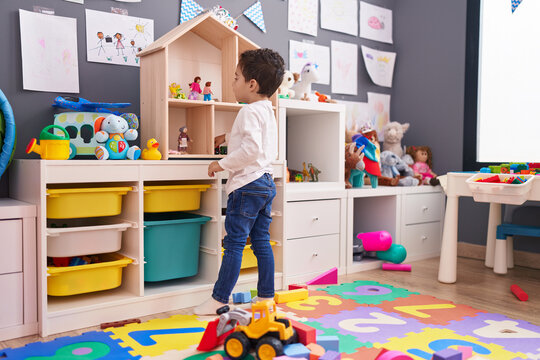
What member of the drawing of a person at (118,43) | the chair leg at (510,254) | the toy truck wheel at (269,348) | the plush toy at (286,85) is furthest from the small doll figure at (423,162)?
the toy truck wheel at (269,348)

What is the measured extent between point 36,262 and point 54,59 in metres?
0.93

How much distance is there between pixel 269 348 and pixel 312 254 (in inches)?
47.0

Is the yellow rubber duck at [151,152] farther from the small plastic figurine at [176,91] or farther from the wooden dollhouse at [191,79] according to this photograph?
the small plastic figurine at [176,91]

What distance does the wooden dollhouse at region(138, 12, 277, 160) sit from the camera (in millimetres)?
2131

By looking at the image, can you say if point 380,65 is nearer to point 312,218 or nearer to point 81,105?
point 312,218

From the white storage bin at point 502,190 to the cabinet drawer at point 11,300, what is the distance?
6.40 ft

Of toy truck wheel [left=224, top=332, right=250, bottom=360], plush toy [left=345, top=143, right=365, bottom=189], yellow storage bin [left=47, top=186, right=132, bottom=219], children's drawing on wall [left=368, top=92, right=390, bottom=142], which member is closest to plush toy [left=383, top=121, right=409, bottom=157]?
children's drawing on wall [left=368, top=92, right=390, bottom=142]

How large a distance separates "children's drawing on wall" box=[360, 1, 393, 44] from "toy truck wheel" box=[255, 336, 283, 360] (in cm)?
255

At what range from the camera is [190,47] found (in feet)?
8.29

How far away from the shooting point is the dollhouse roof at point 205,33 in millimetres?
2129

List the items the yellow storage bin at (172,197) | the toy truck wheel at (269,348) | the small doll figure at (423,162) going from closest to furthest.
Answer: the toy truck wheel at (269,348), the yellow storage bin at (172,197), the small doll figure at (423,162)

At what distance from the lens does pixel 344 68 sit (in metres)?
3.32

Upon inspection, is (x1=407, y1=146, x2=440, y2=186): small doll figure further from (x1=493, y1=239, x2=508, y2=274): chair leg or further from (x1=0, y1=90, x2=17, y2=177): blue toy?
(x1=0, y1=90, x2=17, y2=177): blue toy

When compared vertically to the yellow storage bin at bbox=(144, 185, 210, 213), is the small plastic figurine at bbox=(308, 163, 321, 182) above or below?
above
